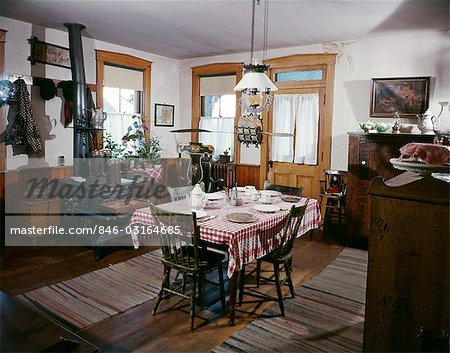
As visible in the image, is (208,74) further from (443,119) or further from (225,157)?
(443,119)

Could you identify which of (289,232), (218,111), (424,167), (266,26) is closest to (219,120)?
(218,111)

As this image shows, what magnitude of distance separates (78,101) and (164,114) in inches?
89.2

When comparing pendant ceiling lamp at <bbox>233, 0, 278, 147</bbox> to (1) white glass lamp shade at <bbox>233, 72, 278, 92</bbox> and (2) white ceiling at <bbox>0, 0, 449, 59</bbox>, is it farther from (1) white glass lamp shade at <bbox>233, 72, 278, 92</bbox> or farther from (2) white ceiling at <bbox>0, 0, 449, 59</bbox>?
(2) white ceiling at <bbox>0, 0, 449, 59</bbox>

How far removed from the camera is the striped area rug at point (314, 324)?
2.56 metres

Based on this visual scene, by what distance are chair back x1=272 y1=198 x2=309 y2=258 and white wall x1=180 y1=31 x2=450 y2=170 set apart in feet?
9.27

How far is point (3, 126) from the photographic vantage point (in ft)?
15.0

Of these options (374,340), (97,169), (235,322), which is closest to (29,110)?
(97,169)

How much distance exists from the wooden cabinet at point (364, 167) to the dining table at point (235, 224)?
1.33 m

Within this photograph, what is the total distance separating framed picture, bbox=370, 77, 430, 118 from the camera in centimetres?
488

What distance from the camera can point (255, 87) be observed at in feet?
10.2

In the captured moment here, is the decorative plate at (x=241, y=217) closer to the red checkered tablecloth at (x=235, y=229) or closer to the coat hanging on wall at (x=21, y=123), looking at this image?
the red checkered tablecloth at (x=235, y=229)

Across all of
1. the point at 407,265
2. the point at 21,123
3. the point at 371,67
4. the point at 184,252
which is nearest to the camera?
the point at 407,265

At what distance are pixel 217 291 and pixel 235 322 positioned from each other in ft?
1.85

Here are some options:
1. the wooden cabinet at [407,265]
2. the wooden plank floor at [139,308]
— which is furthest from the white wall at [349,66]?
the wooden cabinet at [407,265]
